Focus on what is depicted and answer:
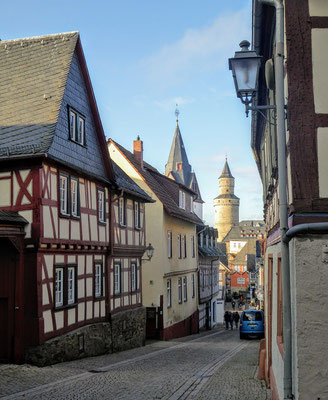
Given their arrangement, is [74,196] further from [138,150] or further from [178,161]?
[178,161]

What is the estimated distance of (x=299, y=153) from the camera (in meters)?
6.18

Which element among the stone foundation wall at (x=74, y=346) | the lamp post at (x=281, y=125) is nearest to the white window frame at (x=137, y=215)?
the stone foundation wall at (x=74, y=346)

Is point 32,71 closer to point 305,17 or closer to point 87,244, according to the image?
point 87,244

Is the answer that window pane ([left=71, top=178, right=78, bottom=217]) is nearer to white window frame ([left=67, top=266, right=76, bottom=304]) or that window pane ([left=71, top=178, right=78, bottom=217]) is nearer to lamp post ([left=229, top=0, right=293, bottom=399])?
white window frame ([left=67, top=266, right=76, bottom=304])

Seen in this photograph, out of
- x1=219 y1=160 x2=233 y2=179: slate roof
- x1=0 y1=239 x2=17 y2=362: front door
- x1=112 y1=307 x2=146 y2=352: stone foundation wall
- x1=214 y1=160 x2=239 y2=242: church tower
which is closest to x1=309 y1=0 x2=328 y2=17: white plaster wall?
x1=0 y1=239 x2=17 y2=362: front door

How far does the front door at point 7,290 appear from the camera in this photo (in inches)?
573

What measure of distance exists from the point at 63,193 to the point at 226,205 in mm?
148703

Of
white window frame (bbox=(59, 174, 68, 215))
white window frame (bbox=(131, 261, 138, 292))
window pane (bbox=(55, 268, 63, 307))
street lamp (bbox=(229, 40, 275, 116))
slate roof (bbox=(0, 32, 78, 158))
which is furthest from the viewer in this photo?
white window frame (bbox=(131, 261, 138, 292))

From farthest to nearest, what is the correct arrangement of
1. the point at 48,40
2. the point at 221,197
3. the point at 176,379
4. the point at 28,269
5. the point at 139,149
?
1. the point at 221,197
2. the point at 139,149
3. the point at 48,40
4. the point at 28,269
5. the point at 176,379

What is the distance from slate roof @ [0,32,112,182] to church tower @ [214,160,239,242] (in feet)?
473

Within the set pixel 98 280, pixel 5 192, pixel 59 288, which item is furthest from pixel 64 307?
pixel 5 192

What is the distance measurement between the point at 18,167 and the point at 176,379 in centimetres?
717

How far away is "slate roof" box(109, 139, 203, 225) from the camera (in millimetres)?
27891

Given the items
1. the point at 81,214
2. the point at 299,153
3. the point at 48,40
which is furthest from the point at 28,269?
the point at 299,153
